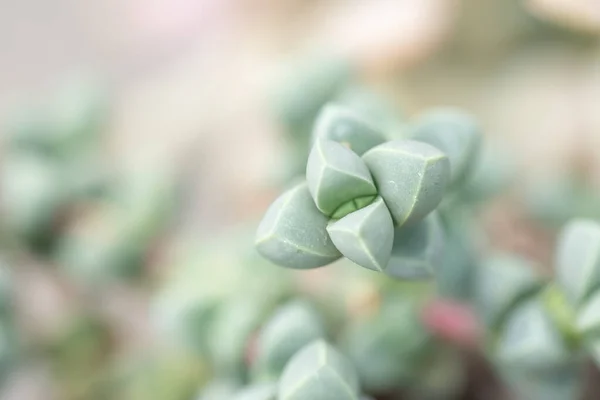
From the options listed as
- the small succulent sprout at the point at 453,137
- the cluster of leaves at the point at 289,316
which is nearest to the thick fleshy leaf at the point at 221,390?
the cluster of leaves at the point at 289,316

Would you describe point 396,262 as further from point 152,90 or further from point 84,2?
point 84,2

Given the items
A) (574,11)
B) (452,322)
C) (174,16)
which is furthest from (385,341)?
(174,16)

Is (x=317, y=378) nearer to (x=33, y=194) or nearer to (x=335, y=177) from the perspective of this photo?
(x=335, y=177)

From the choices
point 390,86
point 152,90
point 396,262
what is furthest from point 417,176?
point 152,90

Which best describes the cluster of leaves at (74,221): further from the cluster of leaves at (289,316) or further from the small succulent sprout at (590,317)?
the small succulent sprout at (590,317)

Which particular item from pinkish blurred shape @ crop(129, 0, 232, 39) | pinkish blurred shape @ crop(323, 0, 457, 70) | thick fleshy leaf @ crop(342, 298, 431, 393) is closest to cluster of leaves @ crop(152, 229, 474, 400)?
thick fleshy leaf @ crop(342, 298, 431, 393)

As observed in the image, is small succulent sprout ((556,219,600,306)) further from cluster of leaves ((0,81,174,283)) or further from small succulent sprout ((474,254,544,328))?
cluster of leaves ((0,81,174,283))

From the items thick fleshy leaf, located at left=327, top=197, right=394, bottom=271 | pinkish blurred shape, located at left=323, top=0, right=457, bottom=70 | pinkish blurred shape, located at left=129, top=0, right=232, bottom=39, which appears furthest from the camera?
pinkish blurred shape, located at left=129, top=0, right=232, bottom=39
